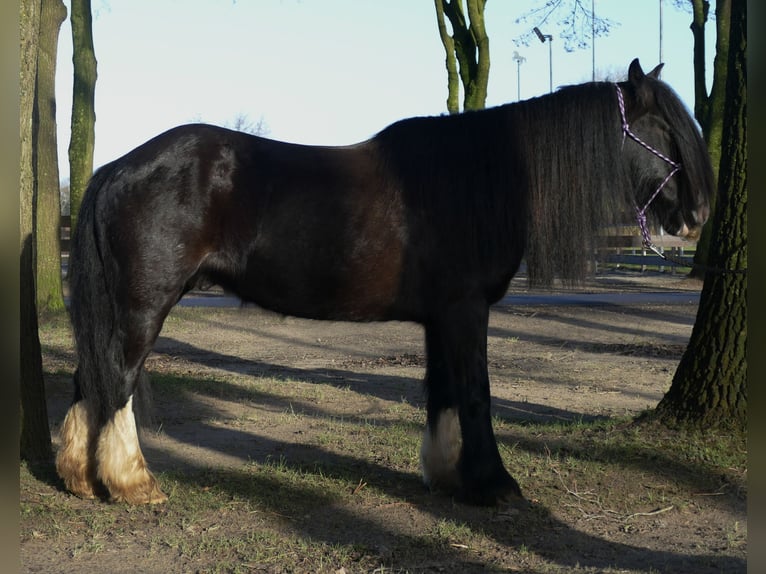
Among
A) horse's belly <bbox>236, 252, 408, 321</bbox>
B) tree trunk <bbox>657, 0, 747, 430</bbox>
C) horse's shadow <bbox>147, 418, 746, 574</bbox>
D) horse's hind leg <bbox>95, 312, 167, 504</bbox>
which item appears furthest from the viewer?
→ tree trunk <bbox>657, 0, 747, 430</bbox>

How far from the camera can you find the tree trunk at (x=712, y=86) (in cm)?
1838

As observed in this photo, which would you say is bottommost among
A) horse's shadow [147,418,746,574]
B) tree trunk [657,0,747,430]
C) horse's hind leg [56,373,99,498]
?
horse's shadow [147,418,746,574]

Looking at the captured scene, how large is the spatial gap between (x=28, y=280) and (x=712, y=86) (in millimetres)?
17777

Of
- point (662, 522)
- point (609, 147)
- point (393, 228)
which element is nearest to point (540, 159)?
point (609, 147)

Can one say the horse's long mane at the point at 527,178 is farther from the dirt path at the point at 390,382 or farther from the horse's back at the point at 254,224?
the dirt path at the point at 390,382

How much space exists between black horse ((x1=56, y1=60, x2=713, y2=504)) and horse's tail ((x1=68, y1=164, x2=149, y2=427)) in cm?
1

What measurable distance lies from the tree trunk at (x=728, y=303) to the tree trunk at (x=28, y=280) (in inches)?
175

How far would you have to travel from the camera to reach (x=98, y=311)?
486 centimetres

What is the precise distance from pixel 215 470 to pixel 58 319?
30.3ft

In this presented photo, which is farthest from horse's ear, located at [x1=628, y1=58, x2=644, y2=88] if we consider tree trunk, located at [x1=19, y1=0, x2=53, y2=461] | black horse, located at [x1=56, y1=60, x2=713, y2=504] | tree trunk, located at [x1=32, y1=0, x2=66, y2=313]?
tree trunk, located at [x1=32, y1=0, x2=66, y2=313]

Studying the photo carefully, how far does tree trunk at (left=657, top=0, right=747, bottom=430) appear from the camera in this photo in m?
5.73

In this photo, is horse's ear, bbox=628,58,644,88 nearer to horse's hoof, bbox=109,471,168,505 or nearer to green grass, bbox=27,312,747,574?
green grass, bbox=27,312,747,574

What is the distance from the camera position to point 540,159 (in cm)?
494

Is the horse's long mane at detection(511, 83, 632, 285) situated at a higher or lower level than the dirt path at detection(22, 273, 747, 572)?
higher
